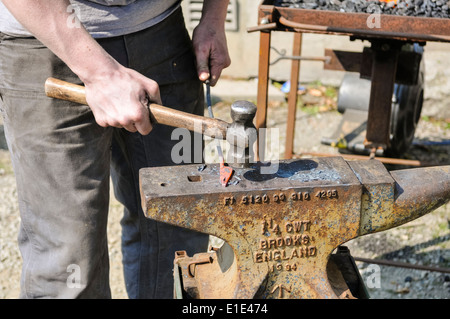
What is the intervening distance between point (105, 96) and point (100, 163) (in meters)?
0.42

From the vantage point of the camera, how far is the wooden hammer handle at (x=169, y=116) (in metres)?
1.47

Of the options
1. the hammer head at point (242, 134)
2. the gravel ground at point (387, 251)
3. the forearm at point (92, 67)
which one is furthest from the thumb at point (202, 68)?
the gravel ground at point (387, 251)

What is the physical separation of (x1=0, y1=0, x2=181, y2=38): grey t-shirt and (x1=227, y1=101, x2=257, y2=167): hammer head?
0.57m

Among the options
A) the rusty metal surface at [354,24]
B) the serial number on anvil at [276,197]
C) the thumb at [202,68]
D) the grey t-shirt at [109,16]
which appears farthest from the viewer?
the rusty metal surface at [354,24]

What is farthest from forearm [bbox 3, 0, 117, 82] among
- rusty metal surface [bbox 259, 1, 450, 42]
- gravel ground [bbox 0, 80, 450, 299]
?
gravel ground [bbox 0, 80, 450, 299]

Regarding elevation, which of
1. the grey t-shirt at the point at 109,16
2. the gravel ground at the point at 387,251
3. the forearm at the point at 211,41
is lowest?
the gravel ground at the point at 387,251

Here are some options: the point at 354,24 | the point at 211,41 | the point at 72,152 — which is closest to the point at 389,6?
the point at 354,24

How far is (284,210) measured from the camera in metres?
1.39

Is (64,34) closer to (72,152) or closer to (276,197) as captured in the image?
(72,152)

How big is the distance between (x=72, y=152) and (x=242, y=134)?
667 millimetres

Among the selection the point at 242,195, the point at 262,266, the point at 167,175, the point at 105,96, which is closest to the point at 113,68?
the point at 105,96

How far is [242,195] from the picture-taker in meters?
1.36

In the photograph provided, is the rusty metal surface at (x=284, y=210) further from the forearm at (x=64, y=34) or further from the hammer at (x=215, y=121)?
the forearm at (x=64, y=34)
